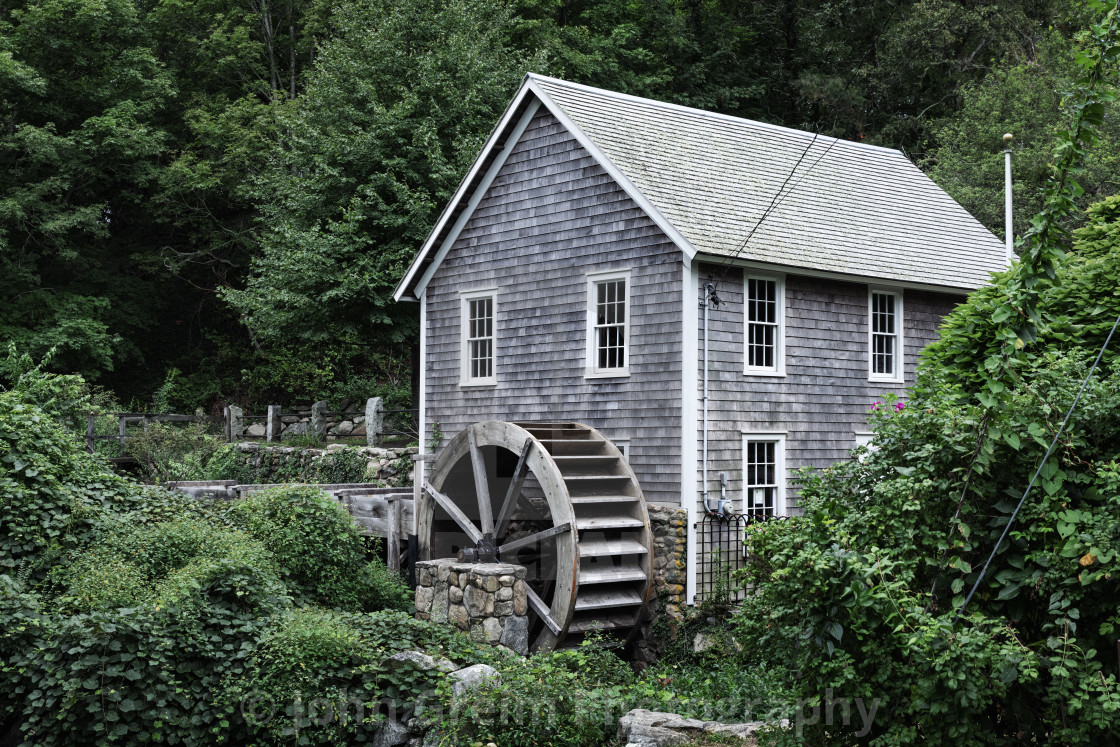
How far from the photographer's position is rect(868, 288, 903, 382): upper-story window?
1576 cm

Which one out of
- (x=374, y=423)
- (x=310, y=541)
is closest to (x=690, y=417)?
(x=310, y=541)

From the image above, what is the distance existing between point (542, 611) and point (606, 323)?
14.1 feet

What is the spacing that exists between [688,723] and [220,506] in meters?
7.30

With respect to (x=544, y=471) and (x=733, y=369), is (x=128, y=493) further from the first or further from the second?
(x=733, y=369)

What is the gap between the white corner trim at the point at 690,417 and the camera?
13312 millimetres

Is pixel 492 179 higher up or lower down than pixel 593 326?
higher up

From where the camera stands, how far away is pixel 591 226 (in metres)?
14.7

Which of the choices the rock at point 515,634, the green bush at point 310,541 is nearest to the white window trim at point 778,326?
the rock at point 515,634

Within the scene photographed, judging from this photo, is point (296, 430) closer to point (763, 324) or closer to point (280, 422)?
point (280, 422)

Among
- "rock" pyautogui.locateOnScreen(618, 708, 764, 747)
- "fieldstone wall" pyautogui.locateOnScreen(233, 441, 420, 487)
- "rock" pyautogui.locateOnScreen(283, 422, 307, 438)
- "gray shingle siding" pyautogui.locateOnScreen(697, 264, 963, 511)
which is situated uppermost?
"gray shingle siding" pyautogui.locateOnScreen(697, 264, 963, 511)

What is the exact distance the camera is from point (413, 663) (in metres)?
9.21

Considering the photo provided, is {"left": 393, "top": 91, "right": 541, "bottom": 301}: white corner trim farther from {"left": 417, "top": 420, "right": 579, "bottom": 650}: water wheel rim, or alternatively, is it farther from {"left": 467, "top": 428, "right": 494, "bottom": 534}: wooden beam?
{"left": 417, "top": 420, "right": 579, "bottom": 650}: water wheel rim

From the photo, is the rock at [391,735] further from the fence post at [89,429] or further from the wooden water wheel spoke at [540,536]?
the fence post at [89,429]

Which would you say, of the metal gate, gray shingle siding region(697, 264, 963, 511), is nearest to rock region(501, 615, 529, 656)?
the metal gate
